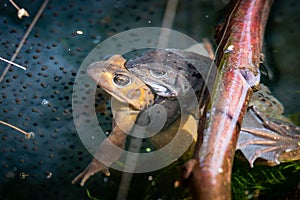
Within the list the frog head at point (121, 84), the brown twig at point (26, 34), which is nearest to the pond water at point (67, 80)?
the brown twig at point (26, 34)

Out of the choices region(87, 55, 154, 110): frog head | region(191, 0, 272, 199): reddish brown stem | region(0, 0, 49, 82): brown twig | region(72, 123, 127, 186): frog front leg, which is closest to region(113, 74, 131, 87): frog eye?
region(87, 55, 154, 110): frog head

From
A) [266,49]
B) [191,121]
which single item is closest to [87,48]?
[191,121]

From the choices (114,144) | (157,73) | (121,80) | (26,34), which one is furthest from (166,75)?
(26,34)

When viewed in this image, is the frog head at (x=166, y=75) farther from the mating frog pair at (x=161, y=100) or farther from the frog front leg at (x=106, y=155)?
the frog front leg at (x=106, y=155)

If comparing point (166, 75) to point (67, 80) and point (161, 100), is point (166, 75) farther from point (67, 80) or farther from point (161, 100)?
point (67, 80)

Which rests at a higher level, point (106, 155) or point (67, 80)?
point (67, 80)
